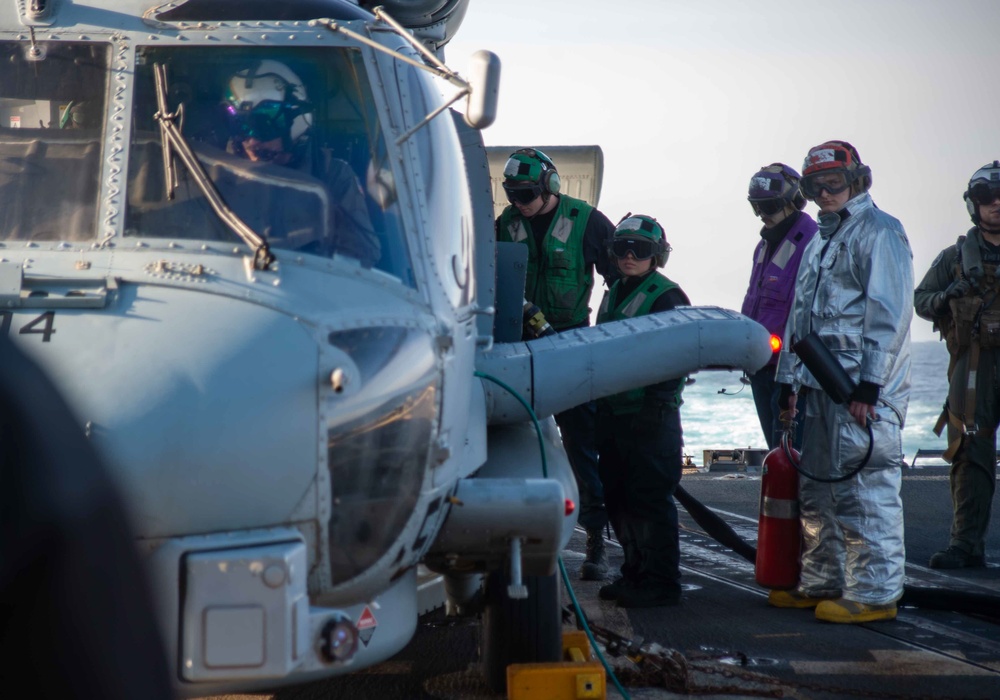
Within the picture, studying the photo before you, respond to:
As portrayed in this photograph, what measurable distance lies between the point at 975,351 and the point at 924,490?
165 inches

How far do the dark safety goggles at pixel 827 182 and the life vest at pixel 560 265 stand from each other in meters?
1.34

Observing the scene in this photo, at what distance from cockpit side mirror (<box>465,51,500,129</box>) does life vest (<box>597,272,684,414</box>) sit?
2.76 metres

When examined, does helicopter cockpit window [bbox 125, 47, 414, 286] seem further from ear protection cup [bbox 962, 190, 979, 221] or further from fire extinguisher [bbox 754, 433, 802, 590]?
ear protection cup [bbox 962, 190, 979, 221]

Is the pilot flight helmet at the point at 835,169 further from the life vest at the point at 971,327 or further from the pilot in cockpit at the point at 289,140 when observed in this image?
the pilot in cockpit at the point at 289,140

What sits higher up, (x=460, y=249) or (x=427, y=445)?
(x=460, y=249)

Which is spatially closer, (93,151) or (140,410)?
(140,410)

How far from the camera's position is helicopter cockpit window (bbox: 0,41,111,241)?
344 cm

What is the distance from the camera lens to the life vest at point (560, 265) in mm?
6848

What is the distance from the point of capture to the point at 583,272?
6930 mm

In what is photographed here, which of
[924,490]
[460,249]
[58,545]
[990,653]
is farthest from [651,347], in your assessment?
[924,490]

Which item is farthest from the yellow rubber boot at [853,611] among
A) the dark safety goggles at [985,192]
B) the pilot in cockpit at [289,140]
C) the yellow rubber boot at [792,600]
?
the pilot in cockpit at [289,140]

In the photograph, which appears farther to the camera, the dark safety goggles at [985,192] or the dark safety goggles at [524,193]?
the dark safety goggles at [985,192]

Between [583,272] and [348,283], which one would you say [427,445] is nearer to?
[348,283]

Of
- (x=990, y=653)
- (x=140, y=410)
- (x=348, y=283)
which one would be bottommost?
(x=990, y=653)
